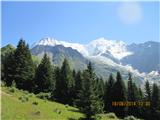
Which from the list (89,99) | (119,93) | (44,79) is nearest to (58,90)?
(44,79)

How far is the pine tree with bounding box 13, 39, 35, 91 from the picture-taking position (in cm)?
8194

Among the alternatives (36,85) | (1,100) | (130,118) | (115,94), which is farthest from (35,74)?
(1,100)

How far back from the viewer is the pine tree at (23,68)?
81.9 meters

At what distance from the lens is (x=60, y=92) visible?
286 feet

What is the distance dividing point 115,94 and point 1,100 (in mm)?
52219

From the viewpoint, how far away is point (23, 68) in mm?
82938

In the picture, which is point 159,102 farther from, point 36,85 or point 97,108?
point 97,108

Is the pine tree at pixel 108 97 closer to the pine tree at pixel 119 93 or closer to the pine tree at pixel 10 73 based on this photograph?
the pine tree at pixel 119 93

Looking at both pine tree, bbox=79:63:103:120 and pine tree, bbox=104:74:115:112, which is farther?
pine tree, bbox=104:74:115:112

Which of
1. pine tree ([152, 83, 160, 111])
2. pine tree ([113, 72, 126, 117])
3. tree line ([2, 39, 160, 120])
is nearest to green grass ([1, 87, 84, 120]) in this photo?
tree line ([2, 39, 160, 120])

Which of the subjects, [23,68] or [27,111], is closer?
[27,111]

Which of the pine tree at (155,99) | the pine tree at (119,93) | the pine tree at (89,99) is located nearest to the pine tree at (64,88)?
the pine tree at (119,93)

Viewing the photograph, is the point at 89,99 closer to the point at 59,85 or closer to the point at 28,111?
the point at 28,111

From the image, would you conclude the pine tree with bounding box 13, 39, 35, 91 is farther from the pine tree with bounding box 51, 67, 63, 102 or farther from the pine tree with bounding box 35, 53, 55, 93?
the pine tree with bounding box 51, 67, 63, 102
